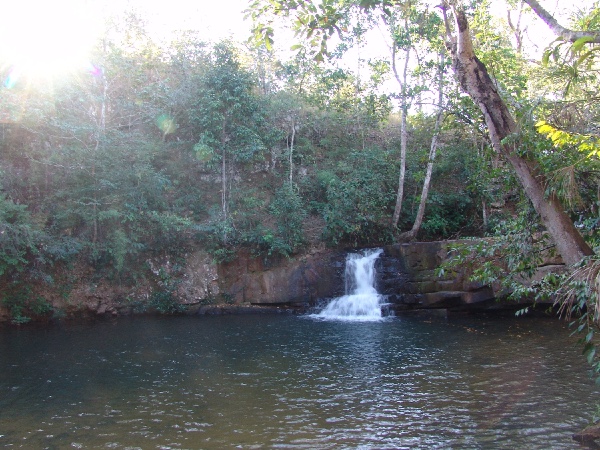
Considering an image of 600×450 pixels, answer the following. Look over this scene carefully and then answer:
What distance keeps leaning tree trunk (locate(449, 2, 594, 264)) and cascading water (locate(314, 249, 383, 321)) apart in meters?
12.3

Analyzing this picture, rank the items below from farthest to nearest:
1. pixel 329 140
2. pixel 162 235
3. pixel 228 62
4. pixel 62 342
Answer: pixel 329 140, pixel 228 62, pixel 162 235, pixel 62 342

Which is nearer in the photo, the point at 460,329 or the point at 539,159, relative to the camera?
the point at 539,159

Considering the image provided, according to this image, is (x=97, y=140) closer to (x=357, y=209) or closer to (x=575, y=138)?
(x=357, y=209)

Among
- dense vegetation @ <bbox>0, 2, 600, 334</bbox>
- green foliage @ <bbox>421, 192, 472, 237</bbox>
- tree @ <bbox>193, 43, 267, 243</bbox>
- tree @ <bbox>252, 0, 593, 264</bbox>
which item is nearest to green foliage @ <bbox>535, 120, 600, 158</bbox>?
tree @ <bbox>252, 0, 593, 264</bbox>

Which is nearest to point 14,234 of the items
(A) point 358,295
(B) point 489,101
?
(A) point 358,295

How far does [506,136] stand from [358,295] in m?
14.2

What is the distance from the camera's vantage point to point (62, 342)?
14.2m

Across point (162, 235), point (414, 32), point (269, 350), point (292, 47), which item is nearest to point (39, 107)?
point (162, 235)

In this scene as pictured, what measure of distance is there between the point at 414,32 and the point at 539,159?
47.1 feet

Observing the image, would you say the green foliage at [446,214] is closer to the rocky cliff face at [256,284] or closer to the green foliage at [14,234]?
the rocky cliff face at [256,284]

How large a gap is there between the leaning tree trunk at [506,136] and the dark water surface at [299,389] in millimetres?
2911

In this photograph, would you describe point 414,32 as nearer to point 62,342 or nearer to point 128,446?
point 62,342

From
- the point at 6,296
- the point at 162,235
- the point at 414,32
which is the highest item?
the point at 414,32

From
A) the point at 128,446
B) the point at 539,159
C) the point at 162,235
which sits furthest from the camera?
the point at 162,235
